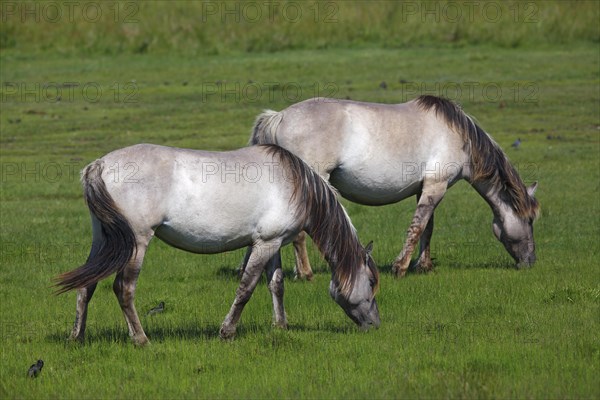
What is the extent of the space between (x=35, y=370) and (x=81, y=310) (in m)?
1.10

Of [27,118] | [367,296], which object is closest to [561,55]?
[27,118]

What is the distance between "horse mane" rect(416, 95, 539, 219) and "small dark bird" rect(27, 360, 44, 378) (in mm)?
6598

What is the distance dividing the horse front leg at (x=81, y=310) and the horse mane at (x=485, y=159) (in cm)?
561

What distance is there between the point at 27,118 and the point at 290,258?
1686 centimetres

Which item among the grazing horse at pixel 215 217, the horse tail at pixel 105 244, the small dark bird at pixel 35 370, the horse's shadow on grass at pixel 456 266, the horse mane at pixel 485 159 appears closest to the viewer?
the small dark bird at pixel 35 370

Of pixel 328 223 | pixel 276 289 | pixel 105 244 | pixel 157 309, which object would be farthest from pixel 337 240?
pixel 157 309

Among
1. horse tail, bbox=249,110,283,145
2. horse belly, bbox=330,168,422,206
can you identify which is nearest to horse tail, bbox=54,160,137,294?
horse tail, bbox=249,110,283,145

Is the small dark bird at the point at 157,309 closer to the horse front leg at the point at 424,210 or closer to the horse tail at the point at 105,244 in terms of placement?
the horse tail at the point at 105,244

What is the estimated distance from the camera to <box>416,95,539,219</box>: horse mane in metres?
13.1

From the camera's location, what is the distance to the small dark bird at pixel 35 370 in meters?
8.03

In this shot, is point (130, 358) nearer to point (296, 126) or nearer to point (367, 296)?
point (367, 296)

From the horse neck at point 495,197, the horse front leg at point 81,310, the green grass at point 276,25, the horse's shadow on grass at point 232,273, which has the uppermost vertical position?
the horse front leg at point 81,310

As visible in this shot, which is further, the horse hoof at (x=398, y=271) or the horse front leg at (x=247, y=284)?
the horse hoof at (x=398, y=271)


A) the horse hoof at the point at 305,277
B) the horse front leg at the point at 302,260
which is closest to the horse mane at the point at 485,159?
the horse front leg at the point at 302,260
